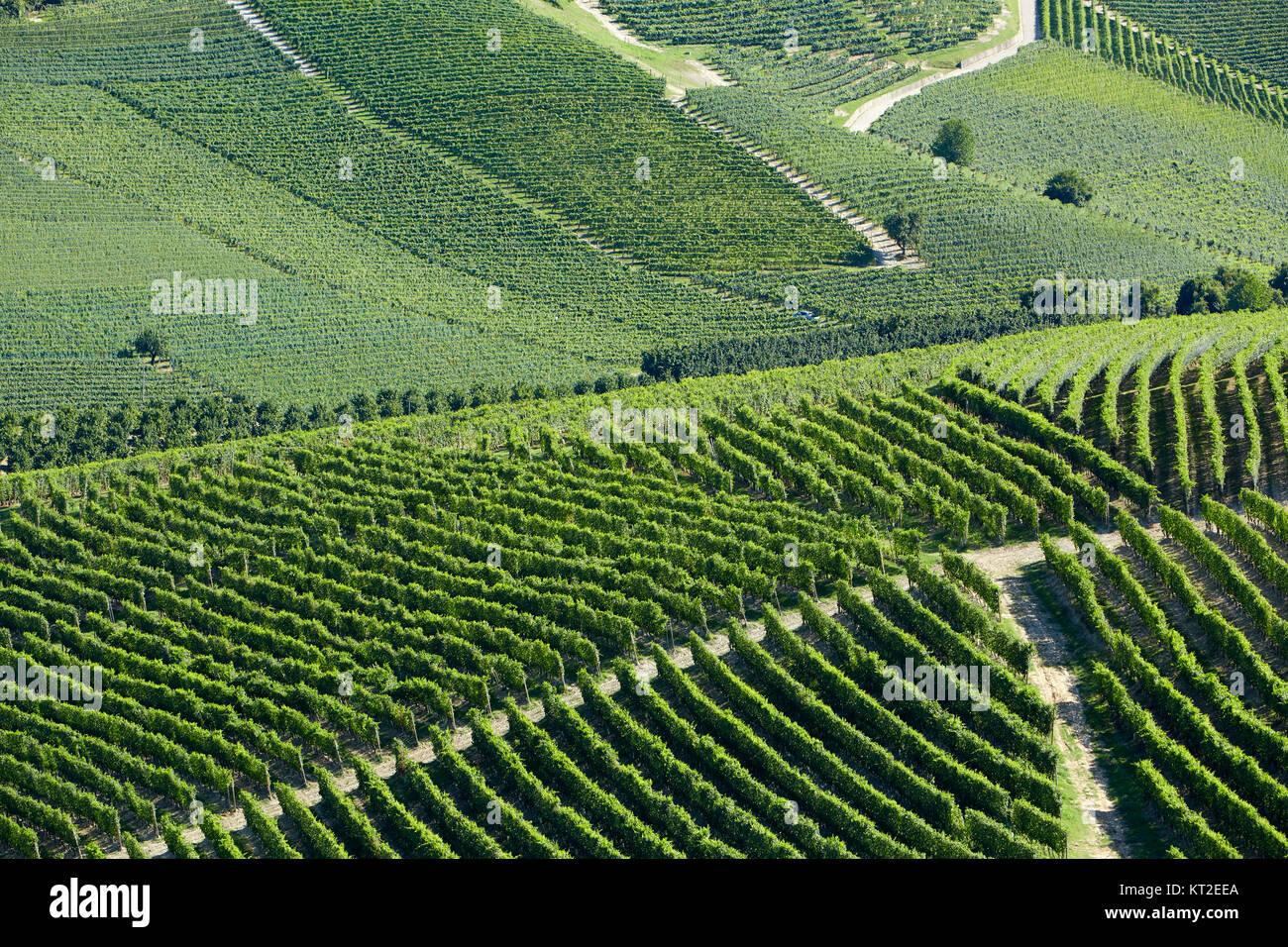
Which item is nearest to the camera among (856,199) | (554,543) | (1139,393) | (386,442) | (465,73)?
(554,543)

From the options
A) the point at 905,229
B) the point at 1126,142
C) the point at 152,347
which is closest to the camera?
the point at 152,347

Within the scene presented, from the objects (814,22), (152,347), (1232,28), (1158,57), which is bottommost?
(152,347)

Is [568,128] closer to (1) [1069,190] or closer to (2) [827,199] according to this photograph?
(2) [827,199]

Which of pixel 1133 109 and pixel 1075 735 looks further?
pixel 1133 109

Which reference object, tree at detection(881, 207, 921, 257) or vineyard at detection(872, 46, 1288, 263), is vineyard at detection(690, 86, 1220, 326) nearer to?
tree at detection(881, 207, 921, 257)

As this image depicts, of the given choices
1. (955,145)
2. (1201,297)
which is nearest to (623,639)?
(1201,297)
